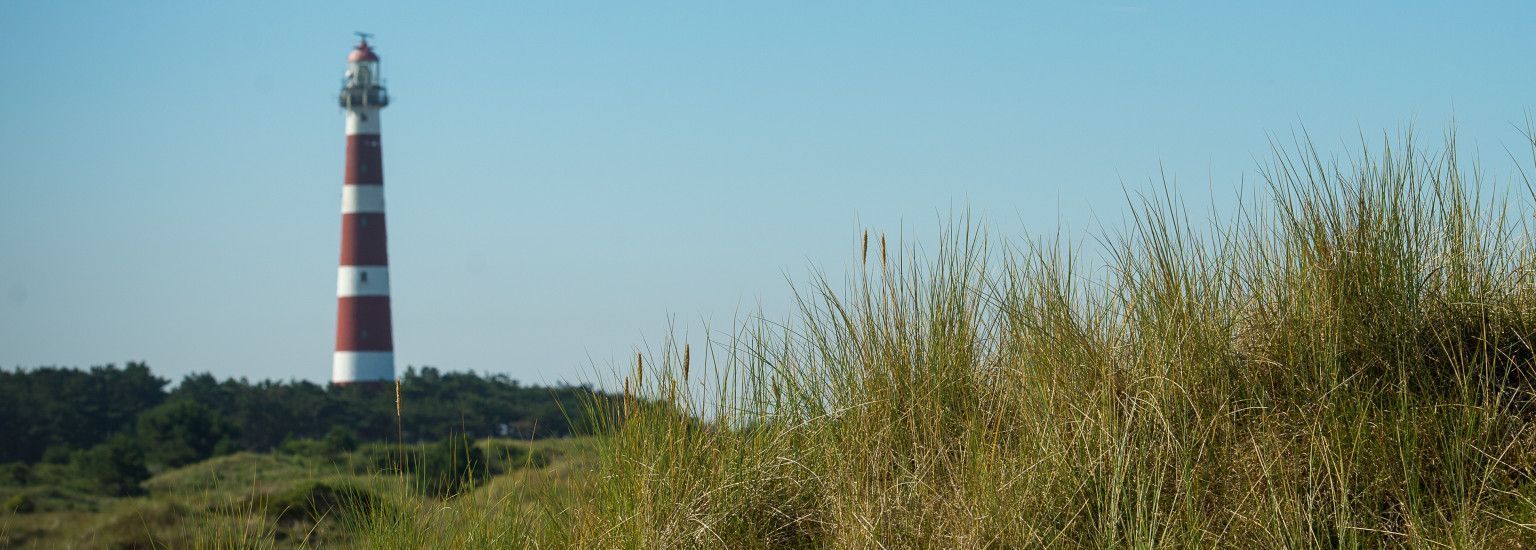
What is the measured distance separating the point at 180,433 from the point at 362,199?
7.62 metres

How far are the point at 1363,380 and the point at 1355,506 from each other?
11.4 inches

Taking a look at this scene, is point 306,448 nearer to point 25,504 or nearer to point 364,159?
point 25,504

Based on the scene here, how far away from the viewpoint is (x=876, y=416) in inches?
112

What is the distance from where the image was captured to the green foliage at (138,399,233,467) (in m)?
21.4

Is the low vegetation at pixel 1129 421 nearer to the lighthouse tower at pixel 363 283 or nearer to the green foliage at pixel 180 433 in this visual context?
the green foliage at pixel 180 433

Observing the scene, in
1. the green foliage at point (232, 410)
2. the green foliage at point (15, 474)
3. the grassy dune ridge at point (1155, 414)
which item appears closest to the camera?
the grassy dune ridge at point (1155, 414)

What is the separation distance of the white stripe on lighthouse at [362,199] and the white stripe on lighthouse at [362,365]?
3.24 m

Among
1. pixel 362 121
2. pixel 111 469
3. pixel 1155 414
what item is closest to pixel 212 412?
pixel 111 469

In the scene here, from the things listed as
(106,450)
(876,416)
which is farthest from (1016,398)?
(106,450)

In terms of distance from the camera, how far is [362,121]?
29500mm

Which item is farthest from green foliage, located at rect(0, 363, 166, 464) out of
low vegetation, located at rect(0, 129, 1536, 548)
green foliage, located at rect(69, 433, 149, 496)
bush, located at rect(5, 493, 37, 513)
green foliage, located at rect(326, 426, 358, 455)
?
low vegetation, located at rect(0, 129, 1536, 548)

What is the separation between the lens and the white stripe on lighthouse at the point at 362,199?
92.0ft

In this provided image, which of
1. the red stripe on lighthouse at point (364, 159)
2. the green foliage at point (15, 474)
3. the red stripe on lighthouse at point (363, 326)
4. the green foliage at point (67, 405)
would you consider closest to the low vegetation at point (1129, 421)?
the green foliage at point (15, 474)

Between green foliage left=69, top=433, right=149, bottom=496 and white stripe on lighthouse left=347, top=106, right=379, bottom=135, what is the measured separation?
10.4 metres
